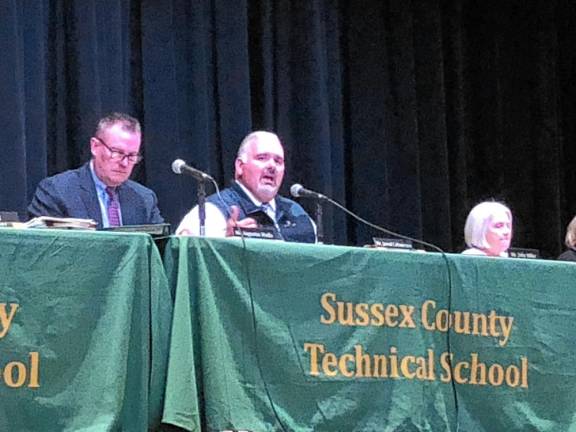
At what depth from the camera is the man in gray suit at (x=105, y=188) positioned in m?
4.37

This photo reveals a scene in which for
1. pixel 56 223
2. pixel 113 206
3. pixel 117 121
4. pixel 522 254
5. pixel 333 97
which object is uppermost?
pixel 333 97

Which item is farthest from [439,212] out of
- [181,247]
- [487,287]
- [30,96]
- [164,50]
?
[181,247]

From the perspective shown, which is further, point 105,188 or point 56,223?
point 105,188

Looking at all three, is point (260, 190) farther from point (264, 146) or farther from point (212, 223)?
point (212, 223)

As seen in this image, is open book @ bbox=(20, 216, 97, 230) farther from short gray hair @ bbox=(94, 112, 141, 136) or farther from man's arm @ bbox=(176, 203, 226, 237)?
short gray hair @ bbox=(94, 112, 141, 136)

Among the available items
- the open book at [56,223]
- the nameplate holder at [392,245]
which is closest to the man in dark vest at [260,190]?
the nameplate holder at [392,245]

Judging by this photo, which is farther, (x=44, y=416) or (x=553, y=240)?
(x=553, y=240)

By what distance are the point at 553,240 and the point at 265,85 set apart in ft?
6.79

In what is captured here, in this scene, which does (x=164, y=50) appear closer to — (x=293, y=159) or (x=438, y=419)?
(x=293, y=159)

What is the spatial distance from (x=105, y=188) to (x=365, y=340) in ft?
5.27

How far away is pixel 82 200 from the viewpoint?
443 cm

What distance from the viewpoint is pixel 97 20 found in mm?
5355

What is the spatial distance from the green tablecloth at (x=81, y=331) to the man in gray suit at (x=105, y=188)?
1416mm

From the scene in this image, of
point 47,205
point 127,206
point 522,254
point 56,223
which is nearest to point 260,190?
point 127,206
